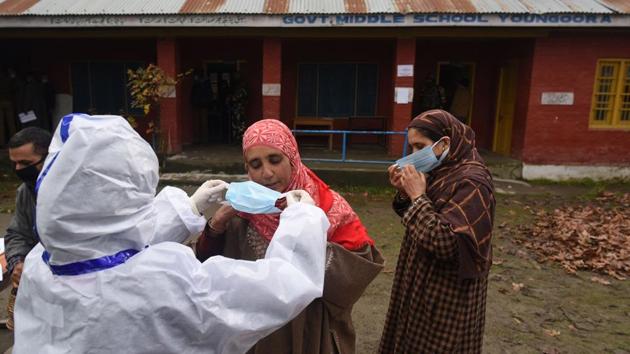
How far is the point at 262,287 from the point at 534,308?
11.6ft

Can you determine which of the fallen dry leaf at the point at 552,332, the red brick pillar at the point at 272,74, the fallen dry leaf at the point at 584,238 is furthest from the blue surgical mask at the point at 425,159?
the red brick pillar at the point at 272,74

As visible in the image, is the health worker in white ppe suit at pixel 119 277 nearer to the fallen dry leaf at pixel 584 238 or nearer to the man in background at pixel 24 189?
the man in background at pixel 24 189

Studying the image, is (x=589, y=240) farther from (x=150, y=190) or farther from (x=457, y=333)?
(x=150, y=190)

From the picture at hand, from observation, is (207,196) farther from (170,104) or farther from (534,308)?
(170,104)

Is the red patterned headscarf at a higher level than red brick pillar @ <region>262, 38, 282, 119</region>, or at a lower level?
lower

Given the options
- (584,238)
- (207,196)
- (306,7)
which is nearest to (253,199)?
(207,196)

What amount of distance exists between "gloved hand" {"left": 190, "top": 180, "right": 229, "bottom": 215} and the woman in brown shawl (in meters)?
0.81

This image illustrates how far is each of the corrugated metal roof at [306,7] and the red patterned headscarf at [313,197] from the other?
6.89 m

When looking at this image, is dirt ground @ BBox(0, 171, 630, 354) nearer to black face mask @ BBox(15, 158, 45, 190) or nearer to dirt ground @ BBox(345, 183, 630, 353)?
dirt ground @ BBox(345, 183, 630, 353)

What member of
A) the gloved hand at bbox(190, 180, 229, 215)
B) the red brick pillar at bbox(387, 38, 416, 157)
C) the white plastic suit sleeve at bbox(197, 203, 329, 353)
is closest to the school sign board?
the red brick pillar at bbox(387, 38, 416, 157)

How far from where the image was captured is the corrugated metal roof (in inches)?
316

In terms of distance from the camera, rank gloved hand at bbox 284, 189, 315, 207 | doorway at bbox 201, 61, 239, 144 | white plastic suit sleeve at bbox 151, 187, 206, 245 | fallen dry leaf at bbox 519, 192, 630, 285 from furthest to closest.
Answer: doorway at bbox 201, 61, 239, 144 → fallen dry leaf at bbox 519, 192, 630, 285 → white plastic suit sleeve at bbox 151, 187, 206, 245 → gloved hand at bbox 284, 189, 315, 207

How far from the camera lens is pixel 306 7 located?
27.8 ft

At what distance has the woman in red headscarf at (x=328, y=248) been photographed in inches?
63.3
